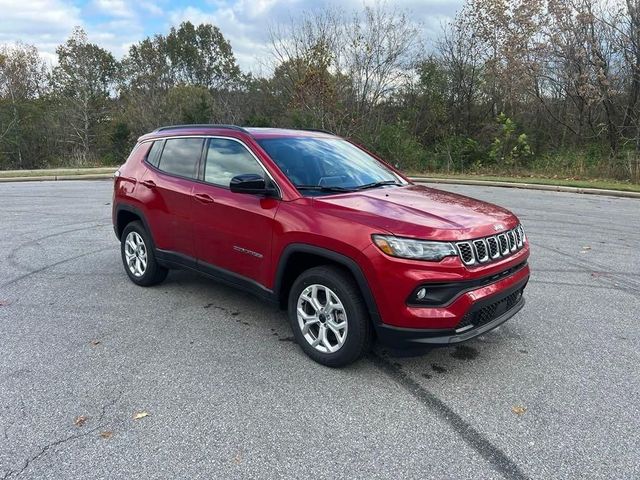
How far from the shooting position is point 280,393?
10.6 feet

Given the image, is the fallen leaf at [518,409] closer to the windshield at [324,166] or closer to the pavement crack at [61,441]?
the windshield at [324,166]

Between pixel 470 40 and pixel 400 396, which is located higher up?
pixel 470 40

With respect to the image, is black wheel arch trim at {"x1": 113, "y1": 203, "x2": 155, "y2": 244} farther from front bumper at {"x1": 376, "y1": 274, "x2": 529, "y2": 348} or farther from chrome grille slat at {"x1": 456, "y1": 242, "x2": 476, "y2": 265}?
chrome grille slat at {"x1": 456, "y1": 242, "x2": 476, "y2": 265}

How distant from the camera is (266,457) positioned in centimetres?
261

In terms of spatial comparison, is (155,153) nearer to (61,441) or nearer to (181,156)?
(181,156)

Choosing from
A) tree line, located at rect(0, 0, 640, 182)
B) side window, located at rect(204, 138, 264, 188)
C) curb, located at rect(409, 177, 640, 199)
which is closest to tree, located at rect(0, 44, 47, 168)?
tree line, located at rect(0, 0, 640, 182)

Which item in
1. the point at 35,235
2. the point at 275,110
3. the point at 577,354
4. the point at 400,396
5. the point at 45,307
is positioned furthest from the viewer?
the point at 275,110

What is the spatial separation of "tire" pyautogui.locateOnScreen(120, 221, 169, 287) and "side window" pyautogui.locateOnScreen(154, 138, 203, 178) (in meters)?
0.81

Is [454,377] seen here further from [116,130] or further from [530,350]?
[116,130]

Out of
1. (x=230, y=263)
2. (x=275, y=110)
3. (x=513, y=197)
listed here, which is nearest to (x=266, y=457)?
(x=230, y=263)

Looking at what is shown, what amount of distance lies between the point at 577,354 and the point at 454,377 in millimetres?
1133

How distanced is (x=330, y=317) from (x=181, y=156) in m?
2.50

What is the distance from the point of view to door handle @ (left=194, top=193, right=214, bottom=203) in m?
4.37

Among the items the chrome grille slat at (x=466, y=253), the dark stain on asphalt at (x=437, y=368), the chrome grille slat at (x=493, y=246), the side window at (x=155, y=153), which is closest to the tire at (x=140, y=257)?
the side window at (x=155, y=153)
